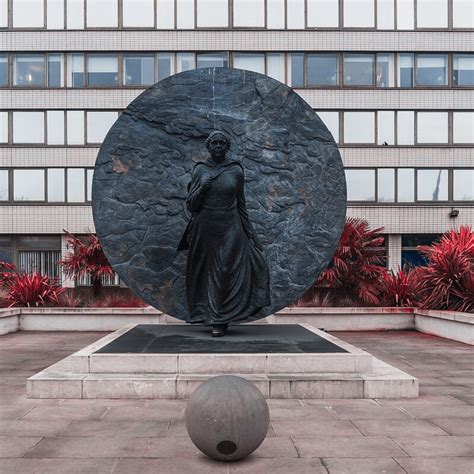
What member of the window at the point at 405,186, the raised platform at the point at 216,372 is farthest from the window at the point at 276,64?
A: the raised platform at the point at 216,372

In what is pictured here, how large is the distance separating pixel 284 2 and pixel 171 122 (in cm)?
1908

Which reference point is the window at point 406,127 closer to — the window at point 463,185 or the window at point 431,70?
the window at point 431,70

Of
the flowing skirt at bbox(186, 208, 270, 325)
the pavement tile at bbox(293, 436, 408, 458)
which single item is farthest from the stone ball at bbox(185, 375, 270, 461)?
the flowing skirt at bbox(186, 208, 270, 325)

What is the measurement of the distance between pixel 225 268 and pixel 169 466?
3802 mm

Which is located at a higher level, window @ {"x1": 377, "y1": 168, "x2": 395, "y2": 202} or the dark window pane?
the dark window pane

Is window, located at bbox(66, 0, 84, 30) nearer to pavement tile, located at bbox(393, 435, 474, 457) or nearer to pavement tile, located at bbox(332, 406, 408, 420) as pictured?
pavement tile, located at bbox(332, 406, 408, 420)

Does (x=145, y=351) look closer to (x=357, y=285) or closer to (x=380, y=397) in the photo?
(x=380, y=397)

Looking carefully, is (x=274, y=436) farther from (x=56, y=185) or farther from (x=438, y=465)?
(x=56, y=185)

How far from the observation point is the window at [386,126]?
27281 mm

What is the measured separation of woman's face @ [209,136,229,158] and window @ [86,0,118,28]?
20871 mm

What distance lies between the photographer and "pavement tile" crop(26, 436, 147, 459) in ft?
16.6

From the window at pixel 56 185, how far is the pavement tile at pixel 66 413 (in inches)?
840

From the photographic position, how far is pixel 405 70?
27484 mm

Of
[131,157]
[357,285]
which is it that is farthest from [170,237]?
[357,285]
